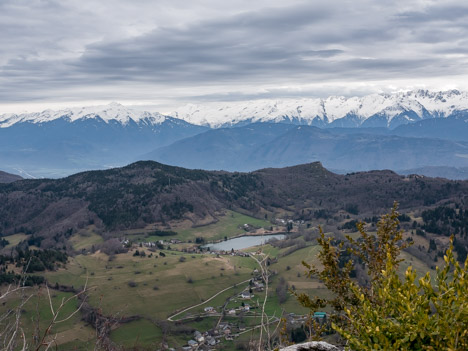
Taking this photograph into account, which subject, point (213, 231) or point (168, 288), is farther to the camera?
point (213, 231)

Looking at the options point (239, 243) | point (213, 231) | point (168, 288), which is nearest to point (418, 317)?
point (168, 288)

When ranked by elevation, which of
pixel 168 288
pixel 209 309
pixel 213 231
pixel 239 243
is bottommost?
pixel 239 243

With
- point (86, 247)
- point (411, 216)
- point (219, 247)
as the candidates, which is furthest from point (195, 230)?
point (411, 216)

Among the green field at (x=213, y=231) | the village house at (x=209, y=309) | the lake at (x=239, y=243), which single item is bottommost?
the lake at (x=239, y=243)

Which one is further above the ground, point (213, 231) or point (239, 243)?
point (213, 231)

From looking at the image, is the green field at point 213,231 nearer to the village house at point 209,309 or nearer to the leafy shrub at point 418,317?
the village house at point 209,309

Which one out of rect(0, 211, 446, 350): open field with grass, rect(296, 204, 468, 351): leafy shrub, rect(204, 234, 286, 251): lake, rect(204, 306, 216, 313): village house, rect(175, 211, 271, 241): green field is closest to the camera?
rect(296, 204, 468, 351): leafy shrub

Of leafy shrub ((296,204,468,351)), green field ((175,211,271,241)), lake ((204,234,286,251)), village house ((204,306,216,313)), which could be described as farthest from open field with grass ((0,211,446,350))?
leafy shrub ((296,204,468,351))

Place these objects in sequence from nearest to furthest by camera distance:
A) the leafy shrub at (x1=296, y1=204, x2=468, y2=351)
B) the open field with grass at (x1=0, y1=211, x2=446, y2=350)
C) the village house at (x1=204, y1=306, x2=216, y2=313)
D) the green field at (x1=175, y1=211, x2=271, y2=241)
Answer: the leafy shrub at (x1=296, y1=204, x2=468, y2=351)
the open field with grass at (x1=0, y1=211, x2=446, y2=350)
the village house at (x1=204, y1=306, x2=216, y2=313)
the green field at (x1=175, y1=211, x2=271, y2=241)

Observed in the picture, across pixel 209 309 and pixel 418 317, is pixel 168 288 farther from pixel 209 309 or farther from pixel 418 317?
pixel 418 317

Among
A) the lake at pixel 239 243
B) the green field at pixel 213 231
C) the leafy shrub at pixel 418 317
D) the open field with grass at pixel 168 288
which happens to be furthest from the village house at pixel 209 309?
the leafy shrub at pixel 418 317

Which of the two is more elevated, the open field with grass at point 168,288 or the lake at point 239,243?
the open field with grass at point 168,288

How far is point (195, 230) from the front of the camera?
616 ft

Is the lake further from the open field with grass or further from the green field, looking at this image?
the open field with grass
